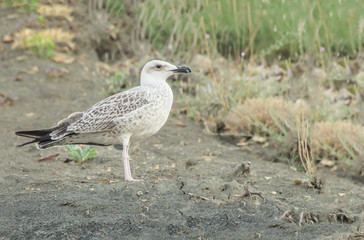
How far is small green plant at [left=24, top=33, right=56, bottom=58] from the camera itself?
937 cm

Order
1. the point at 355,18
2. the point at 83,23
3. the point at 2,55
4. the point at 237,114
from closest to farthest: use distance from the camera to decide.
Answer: the point at 237,114 < the point at 355,18 < the point at 2,55 < the point at 83,23

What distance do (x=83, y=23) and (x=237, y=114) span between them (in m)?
5.01

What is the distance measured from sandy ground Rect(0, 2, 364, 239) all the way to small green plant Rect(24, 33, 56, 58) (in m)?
2.84

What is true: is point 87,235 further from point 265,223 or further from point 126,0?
point 126,0

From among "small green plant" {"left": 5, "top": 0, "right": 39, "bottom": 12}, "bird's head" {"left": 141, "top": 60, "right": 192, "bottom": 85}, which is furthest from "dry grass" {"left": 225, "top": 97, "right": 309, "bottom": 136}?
"small green plant" {"left": 5, "top": 0, "right": 39, "bottom": 12}

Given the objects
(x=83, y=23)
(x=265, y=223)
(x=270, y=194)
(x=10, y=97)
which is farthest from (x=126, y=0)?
(x=265, y=223)

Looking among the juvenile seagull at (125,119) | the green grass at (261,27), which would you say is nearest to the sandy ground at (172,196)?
the juvenile seagull at (125,119)

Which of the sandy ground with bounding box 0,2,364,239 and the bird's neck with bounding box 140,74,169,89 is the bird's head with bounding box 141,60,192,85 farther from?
the sandy ground with bounding box 0,2,364,239

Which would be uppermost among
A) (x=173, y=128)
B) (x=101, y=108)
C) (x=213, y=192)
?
(x=101, y=108)

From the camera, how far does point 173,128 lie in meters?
7.02

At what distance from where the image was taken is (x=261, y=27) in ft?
29.8

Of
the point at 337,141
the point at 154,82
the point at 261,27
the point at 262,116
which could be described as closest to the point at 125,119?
the point at 154,82

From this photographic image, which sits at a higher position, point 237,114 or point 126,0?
point 126,0

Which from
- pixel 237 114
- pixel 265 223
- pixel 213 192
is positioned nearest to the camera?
pixel 265 223
